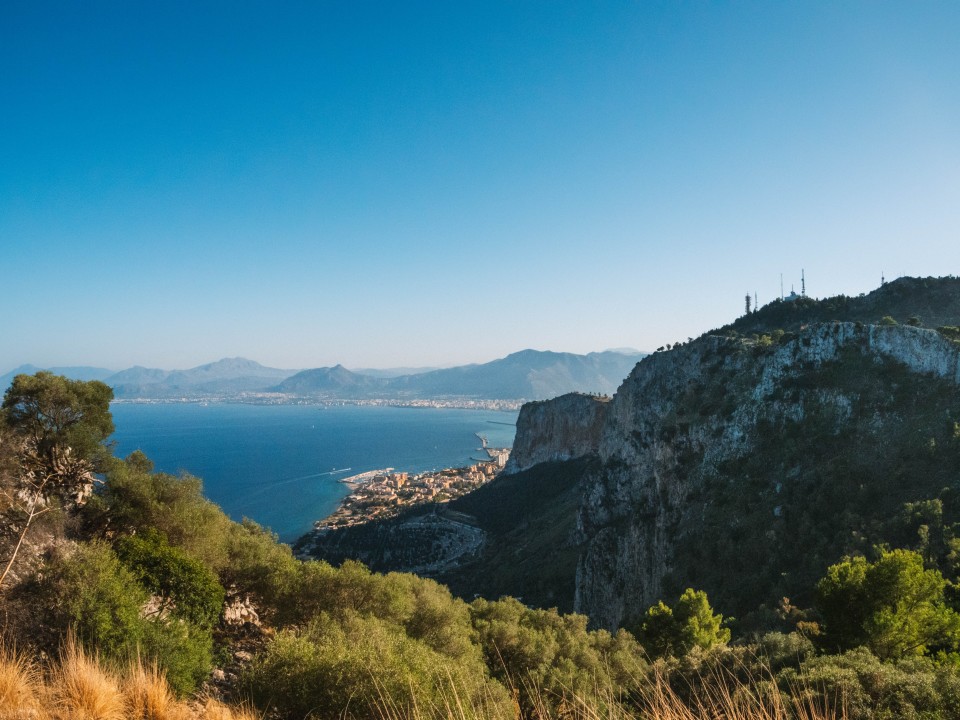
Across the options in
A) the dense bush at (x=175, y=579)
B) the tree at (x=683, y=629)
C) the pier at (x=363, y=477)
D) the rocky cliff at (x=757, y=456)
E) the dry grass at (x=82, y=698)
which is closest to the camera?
the dry grass at (x=82, y=698)

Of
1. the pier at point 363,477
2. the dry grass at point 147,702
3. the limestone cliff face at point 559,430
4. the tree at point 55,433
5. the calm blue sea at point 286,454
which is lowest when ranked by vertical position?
the pier at point 363,477

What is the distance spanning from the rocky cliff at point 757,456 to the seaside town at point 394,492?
42.4 metres

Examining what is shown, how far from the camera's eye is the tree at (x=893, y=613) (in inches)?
450

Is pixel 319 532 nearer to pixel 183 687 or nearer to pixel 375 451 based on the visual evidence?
pixel 183 687

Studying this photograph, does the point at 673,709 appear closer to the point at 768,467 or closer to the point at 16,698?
the point at 16,698

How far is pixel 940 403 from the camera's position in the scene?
22.6m

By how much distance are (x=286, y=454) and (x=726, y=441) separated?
11825 centimetres

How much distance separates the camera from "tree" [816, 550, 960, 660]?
11438 mm

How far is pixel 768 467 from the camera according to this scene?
26.1 meters

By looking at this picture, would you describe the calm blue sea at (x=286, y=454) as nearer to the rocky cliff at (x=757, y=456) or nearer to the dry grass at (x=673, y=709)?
the rocky cliff at (x=757, y=456)

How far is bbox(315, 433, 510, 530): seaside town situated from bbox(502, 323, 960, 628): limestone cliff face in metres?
40.9

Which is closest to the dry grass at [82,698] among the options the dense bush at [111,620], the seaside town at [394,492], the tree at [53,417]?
the dense bush at [111,620]

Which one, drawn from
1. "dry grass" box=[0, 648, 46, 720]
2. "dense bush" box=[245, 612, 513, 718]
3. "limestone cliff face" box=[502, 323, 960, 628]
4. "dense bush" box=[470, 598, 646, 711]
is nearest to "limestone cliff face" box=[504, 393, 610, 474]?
"limestone cliff face" box=[502, 323, 960, 628]

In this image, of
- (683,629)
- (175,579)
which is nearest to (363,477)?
(683,629)
